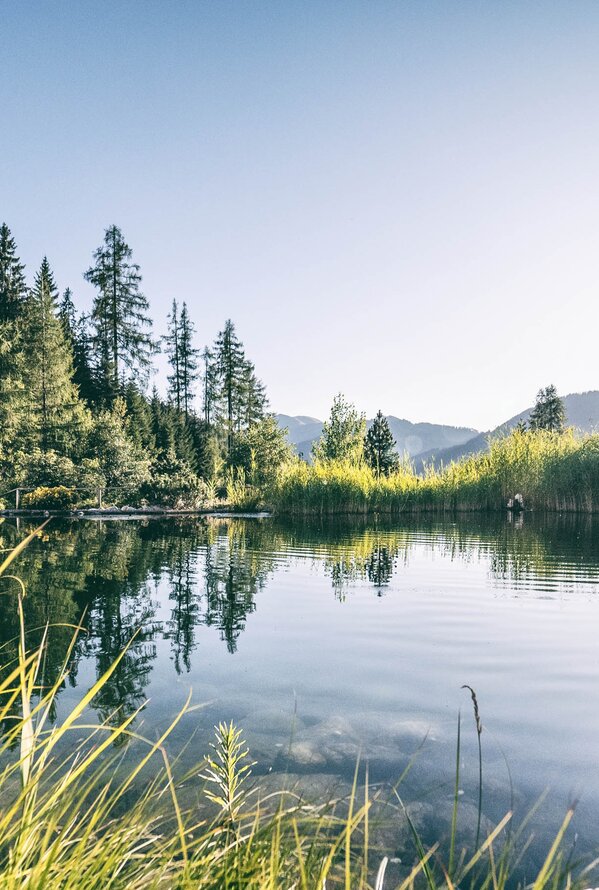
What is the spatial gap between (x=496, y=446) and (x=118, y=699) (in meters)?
19.8

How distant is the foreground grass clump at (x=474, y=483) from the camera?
21109mm

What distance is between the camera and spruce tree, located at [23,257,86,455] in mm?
33375

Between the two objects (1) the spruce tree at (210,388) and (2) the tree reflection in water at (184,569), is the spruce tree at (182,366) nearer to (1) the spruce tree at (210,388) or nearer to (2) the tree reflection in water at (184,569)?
(1) the spruce tree at (210,388)

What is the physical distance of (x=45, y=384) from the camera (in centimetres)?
3562

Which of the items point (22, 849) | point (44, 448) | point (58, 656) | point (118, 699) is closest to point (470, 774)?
point (118, 699)

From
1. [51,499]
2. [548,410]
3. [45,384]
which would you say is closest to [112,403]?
[45,384]

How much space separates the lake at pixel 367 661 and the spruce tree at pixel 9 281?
40272mm

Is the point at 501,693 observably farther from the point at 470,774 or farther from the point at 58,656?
the point at 58,656

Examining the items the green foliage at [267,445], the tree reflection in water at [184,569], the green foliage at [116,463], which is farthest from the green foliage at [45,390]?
the tree reflection in water at [184,569]

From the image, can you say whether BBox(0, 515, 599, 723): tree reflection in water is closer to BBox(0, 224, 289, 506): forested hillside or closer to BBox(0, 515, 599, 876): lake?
BBox(0, 515, 599, 876): lake

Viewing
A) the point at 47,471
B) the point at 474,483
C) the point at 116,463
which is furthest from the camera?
the point at 116,463

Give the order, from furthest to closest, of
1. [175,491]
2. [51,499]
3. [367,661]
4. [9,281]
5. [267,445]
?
[9,281]
[267,445]
[175,491]
[51,499]
[367,661]

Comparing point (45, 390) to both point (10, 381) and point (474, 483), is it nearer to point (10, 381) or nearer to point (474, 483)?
point (10, 381)

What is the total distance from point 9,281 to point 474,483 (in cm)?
3971
